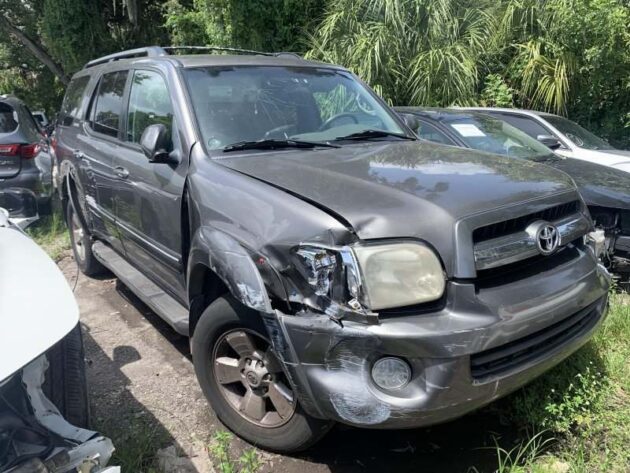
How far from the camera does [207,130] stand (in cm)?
315

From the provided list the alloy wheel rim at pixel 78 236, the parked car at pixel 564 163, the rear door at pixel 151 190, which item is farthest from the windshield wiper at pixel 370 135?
the alloy wheel rim at pixel 78 236

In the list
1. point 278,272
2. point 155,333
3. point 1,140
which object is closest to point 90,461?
point 278,272

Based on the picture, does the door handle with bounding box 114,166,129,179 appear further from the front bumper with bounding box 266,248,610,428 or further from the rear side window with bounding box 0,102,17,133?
the rear side window with bounding box 0,102,17,133

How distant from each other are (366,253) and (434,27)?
8147 mm

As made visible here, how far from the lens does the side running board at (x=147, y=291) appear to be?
328cm

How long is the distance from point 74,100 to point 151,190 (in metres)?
2.66

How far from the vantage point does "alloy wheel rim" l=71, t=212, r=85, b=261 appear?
17.7ft

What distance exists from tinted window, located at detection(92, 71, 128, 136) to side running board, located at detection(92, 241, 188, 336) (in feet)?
3.34

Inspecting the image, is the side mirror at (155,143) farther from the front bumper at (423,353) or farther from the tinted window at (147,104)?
the front bumper at (423,353)

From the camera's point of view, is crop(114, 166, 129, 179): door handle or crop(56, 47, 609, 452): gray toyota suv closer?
crop(56, 47, 609, 452): gray toyota suv

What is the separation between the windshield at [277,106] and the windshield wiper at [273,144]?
0.15 feet

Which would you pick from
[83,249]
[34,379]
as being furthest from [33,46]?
[34,379]

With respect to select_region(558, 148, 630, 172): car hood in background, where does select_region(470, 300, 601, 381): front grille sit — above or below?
below

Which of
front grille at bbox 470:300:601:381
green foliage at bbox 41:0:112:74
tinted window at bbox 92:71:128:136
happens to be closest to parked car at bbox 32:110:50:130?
green foliage at bbox 41:0:112:74
